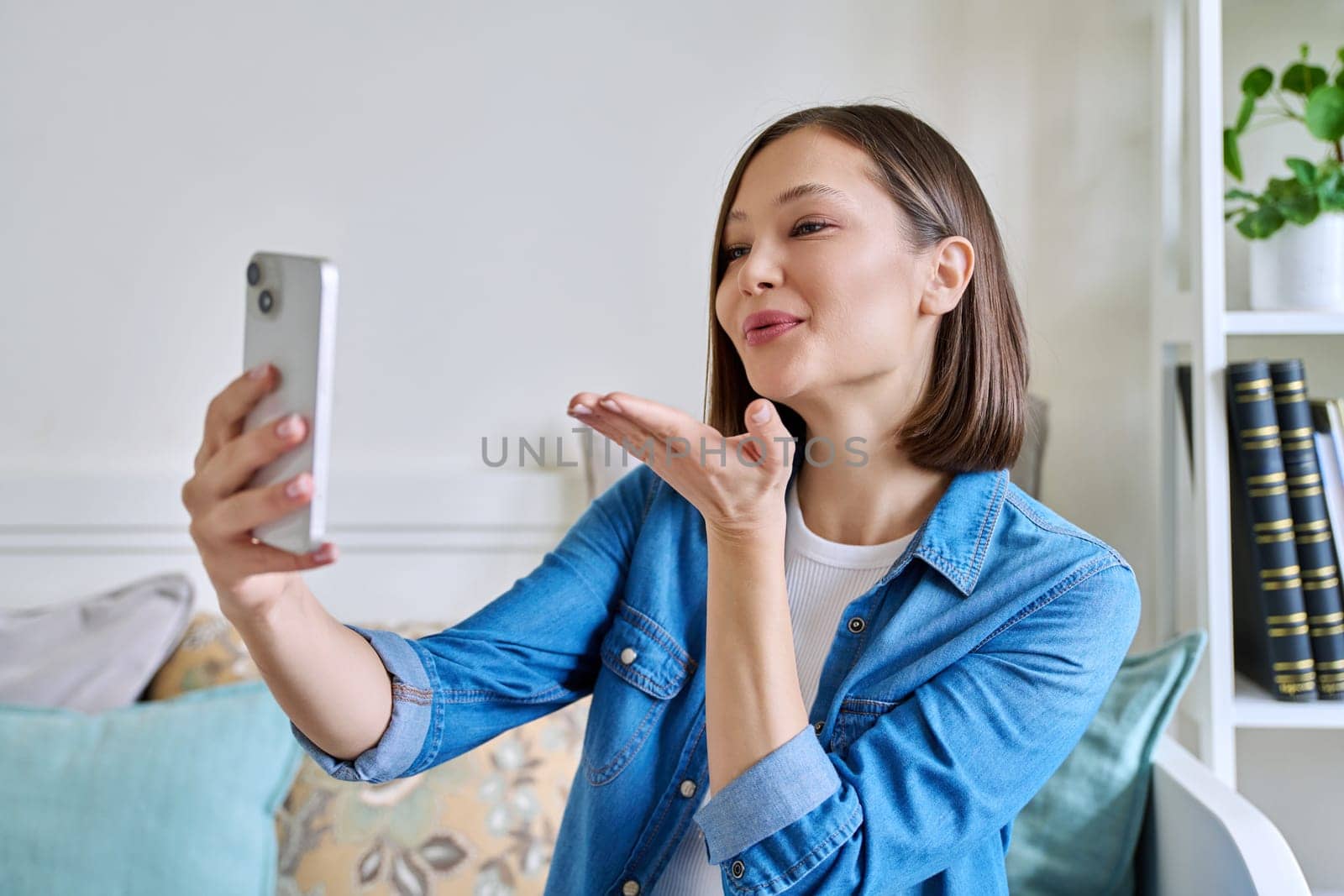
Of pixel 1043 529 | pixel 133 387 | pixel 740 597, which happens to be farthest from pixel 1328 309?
pixel 133 387

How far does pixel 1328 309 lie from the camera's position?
138cm

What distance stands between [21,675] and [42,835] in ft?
0.74

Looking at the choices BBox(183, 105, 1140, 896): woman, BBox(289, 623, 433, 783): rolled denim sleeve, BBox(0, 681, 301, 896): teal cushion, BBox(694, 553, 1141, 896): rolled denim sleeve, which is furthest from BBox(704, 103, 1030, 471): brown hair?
BBox(0, 681, 301, 896): teal cushion

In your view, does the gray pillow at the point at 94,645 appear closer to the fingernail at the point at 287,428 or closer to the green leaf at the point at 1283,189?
the fingernail at the point at 287,428

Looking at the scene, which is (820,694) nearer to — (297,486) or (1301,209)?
(297,486)

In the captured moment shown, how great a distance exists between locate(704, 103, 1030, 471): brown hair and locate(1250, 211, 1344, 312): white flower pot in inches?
23.6

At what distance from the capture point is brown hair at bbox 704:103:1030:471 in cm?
93

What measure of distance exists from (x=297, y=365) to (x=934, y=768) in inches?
20.4

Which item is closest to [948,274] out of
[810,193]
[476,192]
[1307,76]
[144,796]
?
[810,193]

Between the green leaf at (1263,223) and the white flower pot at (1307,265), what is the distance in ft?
0.07

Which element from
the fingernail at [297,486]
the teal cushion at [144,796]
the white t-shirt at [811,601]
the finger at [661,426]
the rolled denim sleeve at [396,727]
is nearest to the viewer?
the fingernail at [297,486]

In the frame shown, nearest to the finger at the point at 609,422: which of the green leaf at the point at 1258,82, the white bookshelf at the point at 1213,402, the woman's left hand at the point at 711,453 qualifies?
the woman's left hand at the point at 711,453

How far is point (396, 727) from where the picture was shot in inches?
32.5

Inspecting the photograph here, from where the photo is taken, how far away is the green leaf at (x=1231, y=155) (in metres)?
1.46
